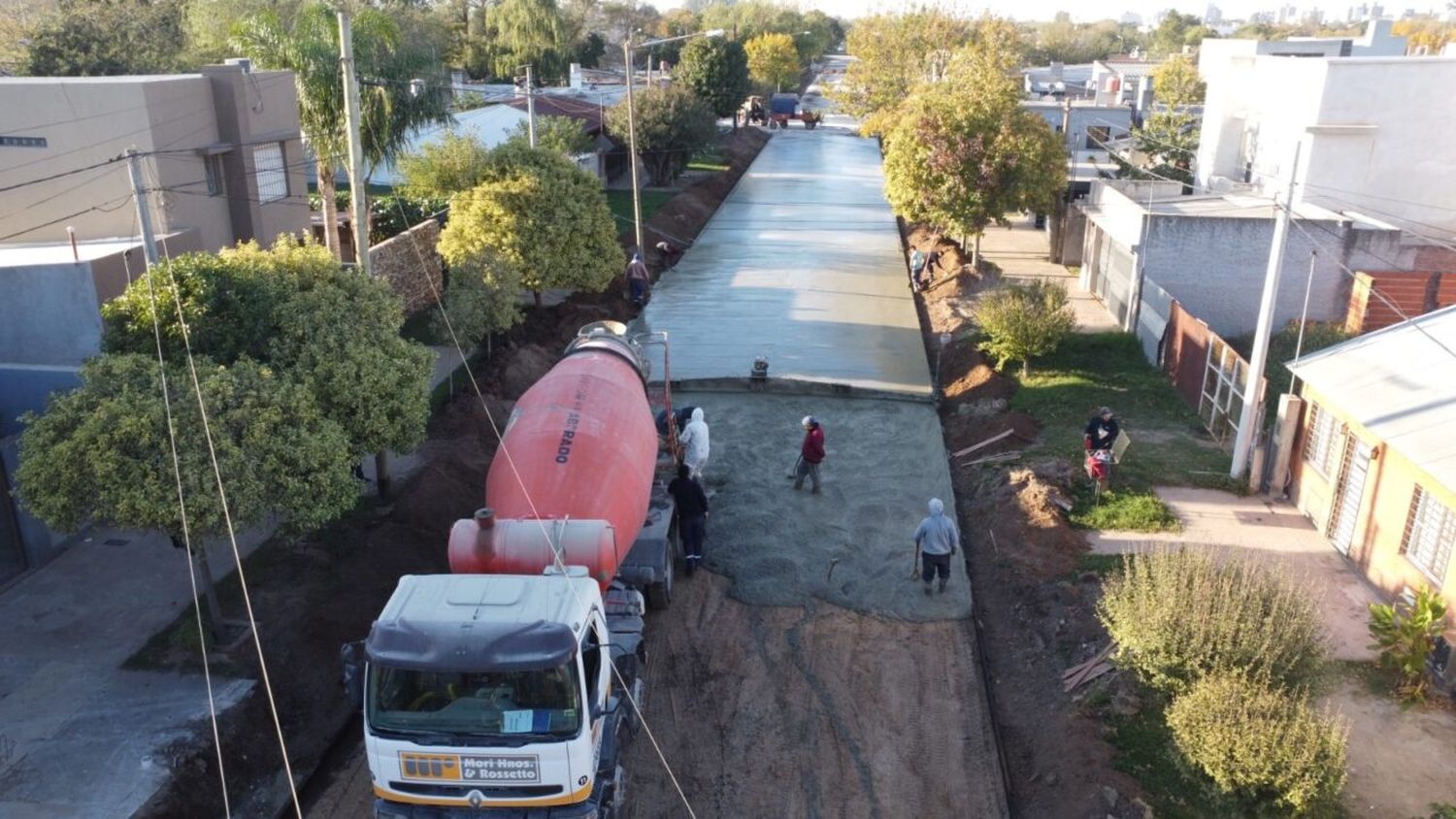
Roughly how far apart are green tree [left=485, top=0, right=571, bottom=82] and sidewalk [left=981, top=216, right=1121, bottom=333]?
109 feet

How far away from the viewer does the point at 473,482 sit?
18.3 meters

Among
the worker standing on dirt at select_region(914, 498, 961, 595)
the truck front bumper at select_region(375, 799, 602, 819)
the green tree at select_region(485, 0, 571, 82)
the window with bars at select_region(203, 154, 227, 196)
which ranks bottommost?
the worker standing on dirt at select_region(914, 498, 961, 595)

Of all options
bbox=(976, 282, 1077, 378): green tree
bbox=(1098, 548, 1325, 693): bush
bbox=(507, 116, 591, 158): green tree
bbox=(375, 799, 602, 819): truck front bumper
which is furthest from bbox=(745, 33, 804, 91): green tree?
bbox=(375, 799, 602, 819): truck front bumper

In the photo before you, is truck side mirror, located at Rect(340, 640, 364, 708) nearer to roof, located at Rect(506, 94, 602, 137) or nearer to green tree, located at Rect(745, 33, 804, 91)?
roof, located at Rect(506, 94, 602, 137)

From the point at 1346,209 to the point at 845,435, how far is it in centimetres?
1809

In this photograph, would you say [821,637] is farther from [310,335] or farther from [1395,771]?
[310,335]

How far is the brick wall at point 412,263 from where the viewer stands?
2564cm

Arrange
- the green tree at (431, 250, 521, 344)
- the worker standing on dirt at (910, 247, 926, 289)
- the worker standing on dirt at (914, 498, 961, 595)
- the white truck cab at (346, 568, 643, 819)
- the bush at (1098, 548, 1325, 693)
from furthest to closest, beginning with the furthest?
the worker standing on dirt at (910, 247, 926, 289) < the green tree at (431, 250, 521, 344) < the worker standing on dirt at (914, 498, 961, 595) < the bush at (1098, 548, 1325, 693) < the white truck cab at (346, 568, 643, 819)

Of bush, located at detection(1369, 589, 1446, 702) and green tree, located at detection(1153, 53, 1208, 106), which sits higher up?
green tree, located at detection(1153, 53, 1208, 106)

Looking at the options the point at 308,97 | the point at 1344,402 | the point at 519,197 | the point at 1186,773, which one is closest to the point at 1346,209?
the point at 1344,402

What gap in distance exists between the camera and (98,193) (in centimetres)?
2245

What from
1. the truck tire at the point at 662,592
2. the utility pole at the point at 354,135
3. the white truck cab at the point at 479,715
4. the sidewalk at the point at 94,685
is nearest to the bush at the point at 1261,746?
the white truck cab at the point at 479,715

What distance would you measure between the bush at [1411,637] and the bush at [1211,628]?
145 cm

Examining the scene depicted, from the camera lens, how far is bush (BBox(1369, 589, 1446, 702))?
11.8m
